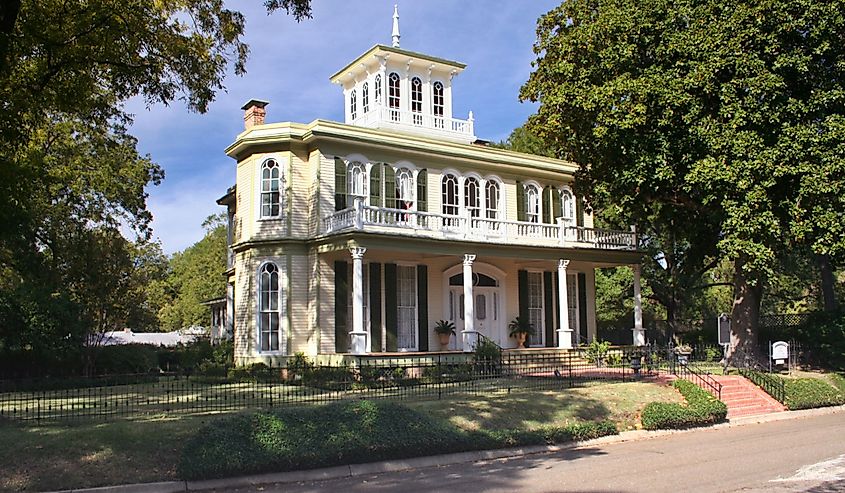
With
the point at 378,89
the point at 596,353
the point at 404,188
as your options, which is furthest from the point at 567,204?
the point at 378,89

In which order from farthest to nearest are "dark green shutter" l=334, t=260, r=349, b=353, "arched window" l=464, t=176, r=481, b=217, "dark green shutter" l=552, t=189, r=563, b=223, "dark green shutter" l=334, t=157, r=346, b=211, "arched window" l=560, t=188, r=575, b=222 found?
"arched window" l=560, t=188, r=575, b=222 → "dark green shutter" l=552, t=189, r=563, b=223 → "arched window" l=464, t=176, r=481, b=217 → "dark green shutter" l=334, t=157, r=346, b=211 → "dark green shutter" l=334, t=260, r=349, b=353

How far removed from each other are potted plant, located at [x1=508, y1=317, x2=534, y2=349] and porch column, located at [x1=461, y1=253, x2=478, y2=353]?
3328 millimetres

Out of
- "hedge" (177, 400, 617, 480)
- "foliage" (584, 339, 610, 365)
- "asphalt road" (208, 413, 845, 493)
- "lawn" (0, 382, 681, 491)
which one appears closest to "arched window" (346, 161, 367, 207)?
"foliage" (584, 339, 610, 365)

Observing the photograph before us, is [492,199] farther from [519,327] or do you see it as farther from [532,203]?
[519,327]

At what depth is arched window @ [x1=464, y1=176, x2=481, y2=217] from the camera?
30.0m

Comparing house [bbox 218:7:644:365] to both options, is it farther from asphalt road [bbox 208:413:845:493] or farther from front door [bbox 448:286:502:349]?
asphalt road [bbox 208:413:845:493]

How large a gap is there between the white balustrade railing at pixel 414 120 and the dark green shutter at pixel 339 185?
451 centimetres

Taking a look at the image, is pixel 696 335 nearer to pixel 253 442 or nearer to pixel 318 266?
pixel 318 266

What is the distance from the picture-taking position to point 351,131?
27.7 meters

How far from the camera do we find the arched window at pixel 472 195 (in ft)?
98.4

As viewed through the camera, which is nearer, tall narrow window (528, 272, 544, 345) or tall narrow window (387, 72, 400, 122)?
tall narrow window (528, 272, 544, 345)

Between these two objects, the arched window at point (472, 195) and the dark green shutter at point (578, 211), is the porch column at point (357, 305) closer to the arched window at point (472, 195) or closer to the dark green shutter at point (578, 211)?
the arched window at point (472, 195)

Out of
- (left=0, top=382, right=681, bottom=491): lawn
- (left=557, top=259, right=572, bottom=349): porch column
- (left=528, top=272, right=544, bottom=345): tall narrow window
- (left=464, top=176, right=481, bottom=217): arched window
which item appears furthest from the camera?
(left=528, top=272, right=544, bottom=345): tall narrow window

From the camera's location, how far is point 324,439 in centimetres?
1277
